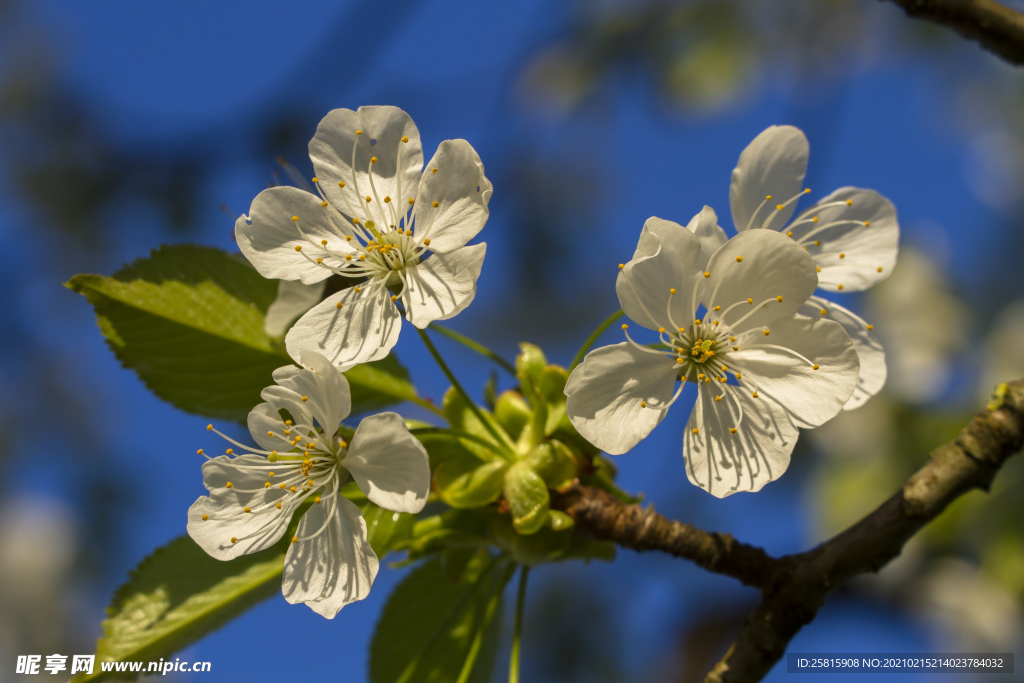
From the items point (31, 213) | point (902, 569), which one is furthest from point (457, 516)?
point (31, 213)

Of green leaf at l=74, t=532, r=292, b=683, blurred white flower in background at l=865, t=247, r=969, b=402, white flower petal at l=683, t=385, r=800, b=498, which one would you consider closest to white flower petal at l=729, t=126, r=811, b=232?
white flower petal at l=683, t=385, r=800, b=498

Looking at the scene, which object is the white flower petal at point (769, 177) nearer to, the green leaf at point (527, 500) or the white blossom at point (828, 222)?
the white blossom at point (828, 222)

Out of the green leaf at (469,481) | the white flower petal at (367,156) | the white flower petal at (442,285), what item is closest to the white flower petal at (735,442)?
the green leaf at (469,481)

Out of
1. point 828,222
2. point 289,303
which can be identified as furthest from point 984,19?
point 289,303

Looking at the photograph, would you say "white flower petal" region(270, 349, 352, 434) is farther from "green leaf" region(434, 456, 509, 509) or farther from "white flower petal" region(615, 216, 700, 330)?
"white flower petal" region(615, 216, 700, 330)

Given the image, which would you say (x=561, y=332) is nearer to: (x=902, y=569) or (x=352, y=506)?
(x=902, y=569)

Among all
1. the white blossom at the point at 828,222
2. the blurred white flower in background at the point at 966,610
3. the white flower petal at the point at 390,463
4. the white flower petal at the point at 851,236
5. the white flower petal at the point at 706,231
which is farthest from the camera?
the blurred white flower in background at the point at 966,610
